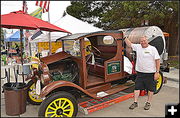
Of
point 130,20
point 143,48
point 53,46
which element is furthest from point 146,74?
point 53,46

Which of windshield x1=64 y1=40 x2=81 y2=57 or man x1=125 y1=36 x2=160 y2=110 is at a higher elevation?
windshield x1=64 y1=40 x2=81 y2=57

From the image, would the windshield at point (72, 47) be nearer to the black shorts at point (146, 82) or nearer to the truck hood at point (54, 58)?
the truck hood at point (54, 58)

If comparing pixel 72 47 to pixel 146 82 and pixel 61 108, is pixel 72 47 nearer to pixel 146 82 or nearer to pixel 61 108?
pixel 61 108

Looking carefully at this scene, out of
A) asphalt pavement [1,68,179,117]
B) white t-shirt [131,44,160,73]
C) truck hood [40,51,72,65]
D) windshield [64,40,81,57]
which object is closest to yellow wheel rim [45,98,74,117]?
asphalt pavement [1,68,179,117]

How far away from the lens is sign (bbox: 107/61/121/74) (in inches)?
153

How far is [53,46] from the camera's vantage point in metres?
10.6

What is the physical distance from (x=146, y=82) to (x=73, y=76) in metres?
1.72

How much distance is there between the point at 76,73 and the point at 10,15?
77.6 inches

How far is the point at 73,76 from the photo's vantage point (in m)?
3.78

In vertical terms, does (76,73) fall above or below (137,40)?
below

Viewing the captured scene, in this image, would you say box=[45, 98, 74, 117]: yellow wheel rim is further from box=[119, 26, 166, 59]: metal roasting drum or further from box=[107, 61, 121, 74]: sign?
box=[119, 26, 166, 59]: metal roasting drum

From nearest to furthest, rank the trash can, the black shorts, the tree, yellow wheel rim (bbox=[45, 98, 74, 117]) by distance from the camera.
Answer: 1. yellow wheel rim (bbox=[45, 98, 74, 117])
2. the trash can
3. the black shorts
4. the tree

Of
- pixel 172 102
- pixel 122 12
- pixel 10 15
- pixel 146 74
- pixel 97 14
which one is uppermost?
pixel 97 14

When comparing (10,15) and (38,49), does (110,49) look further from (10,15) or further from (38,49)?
(38,49)
